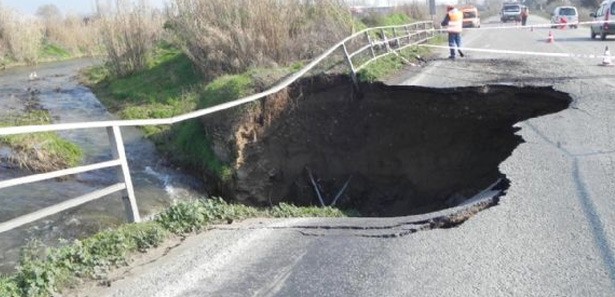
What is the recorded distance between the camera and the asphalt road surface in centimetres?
410

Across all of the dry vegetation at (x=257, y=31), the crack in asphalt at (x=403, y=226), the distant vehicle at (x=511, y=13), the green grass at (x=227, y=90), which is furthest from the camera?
the distant vehicle at (x=511, y=13)

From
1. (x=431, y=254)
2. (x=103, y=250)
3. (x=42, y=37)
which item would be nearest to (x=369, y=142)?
(x=431, y=254)

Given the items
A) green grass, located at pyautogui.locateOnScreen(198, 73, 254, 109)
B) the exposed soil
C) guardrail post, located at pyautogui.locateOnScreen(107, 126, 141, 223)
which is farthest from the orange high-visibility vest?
guardrail post, located at pyautogui.locateOnScreen(107, 126, 141, 223)

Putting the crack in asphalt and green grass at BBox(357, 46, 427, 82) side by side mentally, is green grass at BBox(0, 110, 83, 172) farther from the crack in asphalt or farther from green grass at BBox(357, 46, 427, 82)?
the crack in asphalt

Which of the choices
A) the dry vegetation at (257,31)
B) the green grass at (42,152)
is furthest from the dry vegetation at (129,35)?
the green grass at (42,152)

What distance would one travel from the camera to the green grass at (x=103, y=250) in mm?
4285

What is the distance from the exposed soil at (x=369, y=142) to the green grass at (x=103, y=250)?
587 cm

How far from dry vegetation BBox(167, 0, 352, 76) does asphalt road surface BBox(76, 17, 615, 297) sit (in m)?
10.2

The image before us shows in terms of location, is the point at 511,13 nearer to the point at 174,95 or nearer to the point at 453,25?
the point at 453,25

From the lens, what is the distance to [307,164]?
12.5 m

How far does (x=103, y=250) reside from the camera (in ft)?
15.9

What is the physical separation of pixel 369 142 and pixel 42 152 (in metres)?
7.03

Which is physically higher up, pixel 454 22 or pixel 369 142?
pixel 454 22

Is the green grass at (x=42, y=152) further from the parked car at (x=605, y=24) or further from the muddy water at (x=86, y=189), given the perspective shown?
the parked car at (x=605, y=24)
